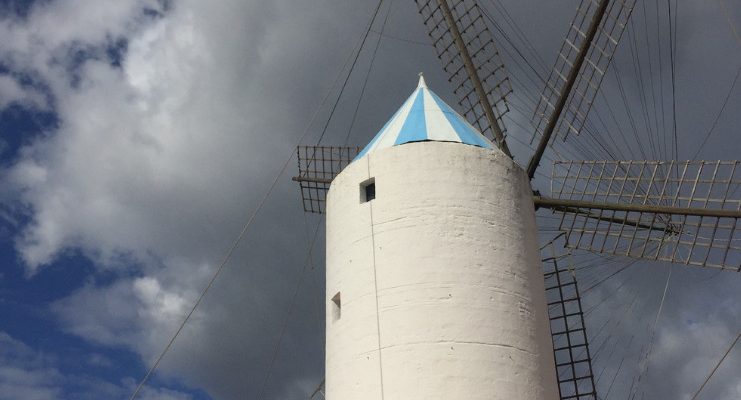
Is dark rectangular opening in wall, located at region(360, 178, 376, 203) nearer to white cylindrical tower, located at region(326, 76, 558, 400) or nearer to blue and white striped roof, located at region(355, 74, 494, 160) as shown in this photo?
white cylindrical tower, located at region(326, 76, 558, 400)

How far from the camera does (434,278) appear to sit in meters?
11.4

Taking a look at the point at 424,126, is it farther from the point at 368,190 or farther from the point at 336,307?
the point at 336,307

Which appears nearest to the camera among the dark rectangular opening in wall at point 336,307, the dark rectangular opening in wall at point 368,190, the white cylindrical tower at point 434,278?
the white cylindrical tower at point 434,278

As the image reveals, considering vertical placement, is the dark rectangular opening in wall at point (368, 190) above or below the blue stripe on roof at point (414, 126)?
below

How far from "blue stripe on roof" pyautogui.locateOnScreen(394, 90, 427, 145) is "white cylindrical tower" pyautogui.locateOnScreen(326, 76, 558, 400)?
53 mm

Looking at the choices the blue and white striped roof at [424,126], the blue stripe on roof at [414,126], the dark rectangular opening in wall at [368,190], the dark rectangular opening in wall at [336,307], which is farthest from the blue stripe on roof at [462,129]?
the dark rectangular opening in wall at [336,307]

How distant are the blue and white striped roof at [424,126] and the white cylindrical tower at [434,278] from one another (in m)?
0.06

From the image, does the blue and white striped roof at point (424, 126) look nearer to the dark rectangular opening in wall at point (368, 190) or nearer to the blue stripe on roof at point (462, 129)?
the blue stripe on roof at point (462, 129)

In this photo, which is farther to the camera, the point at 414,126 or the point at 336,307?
the point at 414,126

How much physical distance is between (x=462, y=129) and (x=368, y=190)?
2045mm

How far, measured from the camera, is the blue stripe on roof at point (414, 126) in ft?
43.6

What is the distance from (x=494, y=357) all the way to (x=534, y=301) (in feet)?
4.75

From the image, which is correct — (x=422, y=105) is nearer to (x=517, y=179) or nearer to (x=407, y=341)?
(x=517, y=179)

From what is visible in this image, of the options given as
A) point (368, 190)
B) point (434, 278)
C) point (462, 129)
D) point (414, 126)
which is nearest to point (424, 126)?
point (414, 126)
